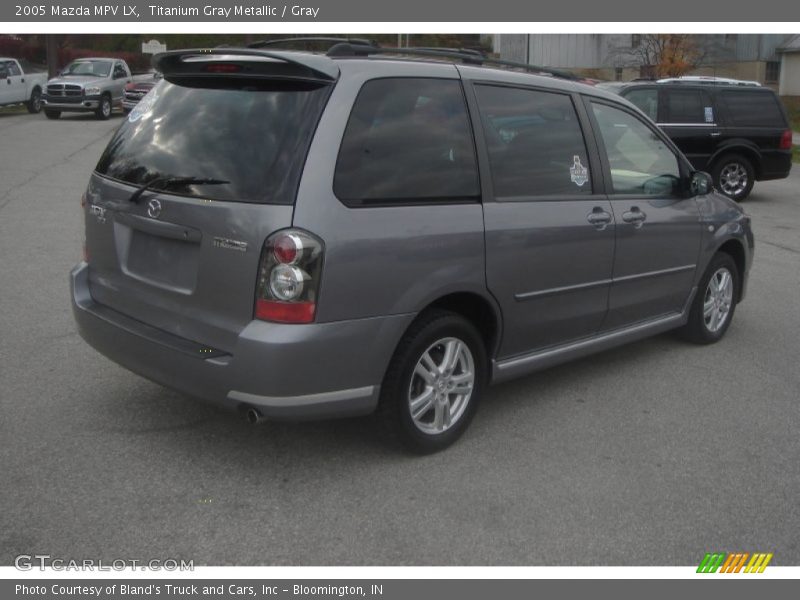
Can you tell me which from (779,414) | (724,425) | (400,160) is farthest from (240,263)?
(779,414)

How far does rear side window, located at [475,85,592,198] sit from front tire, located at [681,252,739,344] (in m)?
1.71

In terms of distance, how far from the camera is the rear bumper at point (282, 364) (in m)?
3.66

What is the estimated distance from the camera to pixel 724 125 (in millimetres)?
14344

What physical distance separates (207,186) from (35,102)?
29.2 metres

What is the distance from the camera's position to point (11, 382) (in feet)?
16.6

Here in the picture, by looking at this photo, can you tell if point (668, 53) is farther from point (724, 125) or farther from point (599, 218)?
point (599, 218)

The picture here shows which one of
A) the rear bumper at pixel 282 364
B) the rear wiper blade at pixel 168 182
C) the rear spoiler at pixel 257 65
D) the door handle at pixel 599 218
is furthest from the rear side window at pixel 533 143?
the rear wiper blade at pixel 168 182

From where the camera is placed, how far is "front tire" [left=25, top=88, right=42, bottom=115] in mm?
29688

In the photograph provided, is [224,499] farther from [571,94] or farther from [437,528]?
[571,94]

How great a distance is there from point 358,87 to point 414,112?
36 cm

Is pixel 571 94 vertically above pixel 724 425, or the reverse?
pixel 571 94

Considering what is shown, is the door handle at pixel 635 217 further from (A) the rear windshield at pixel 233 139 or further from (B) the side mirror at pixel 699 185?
(A) the rear windshield at pixel 233 139

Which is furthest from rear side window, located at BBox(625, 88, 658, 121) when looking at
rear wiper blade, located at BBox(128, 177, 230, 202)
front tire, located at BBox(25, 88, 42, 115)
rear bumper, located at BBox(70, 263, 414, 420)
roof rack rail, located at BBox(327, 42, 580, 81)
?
front tire, located at BBox(25, 88, 42, 115)

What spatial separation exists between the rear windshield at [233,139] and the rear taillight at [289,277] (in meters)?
0.18
